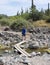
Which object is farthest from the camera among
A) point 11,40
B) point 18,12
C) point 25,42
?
point 18,12

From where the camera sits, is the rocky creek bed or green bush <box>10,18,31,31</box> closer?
the rocky creek bed

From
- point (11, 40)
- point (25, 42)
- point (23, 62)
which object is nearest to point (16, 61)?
point (23, 62)

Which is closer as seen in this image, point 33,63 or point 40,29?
point 33,63

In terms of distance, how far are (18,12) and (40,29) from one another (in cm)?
2712

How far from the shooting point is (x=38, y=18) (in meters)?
62.5

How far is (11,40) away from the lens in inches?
1496

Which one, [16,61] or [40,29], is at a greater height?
[16,61]

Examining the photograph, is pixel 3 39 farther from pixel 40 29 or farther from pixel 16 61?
pixel 16 61

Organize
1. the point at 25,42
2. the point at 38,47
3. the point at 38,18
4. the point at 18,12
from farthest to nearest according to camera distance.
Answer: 1. the point at 18,12
2. the point at 38,18
3. the point at 25,42
4. the point at 38,47

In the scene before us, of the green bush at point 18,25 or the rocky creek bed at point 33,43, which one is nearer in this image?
the rocky creek bed at point 33,43

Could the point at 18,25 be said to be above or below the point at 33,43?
below

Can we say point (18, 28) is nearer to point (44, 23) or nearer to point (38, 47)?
point (44, 23)

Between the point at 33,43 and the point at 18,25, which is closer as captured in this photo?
the point at 33,43

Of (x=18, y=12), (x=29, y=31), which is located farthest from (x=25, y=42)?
(x=18, y=12)
